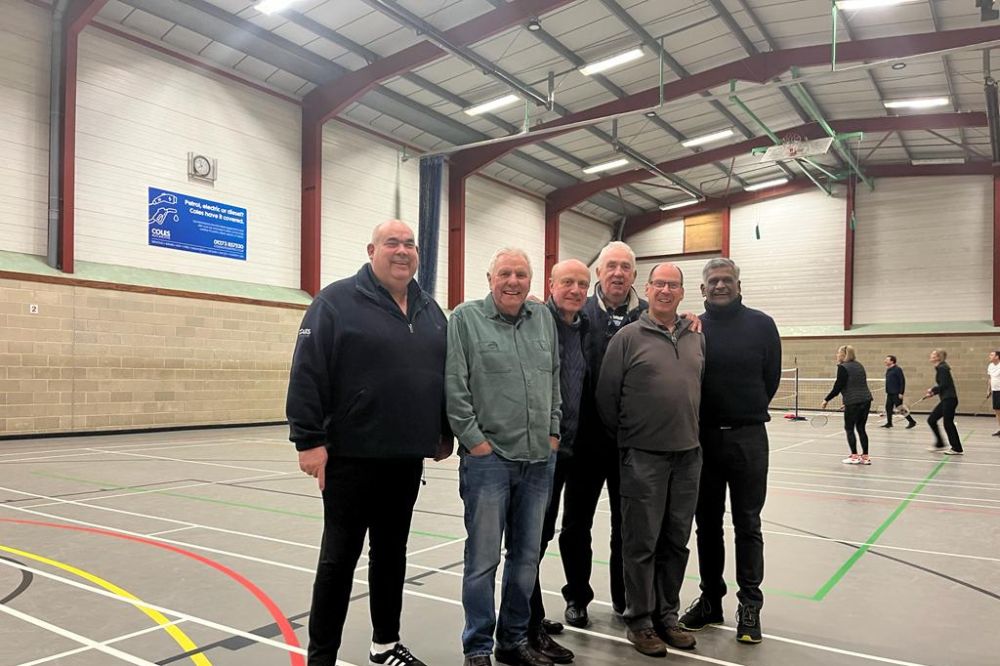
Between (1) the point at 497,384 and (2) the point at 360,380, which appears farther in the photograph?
(1) the point at 497,384

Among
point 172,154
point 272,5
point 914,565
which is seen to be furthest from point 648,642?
point 172,154

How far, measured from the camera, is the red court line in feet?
11.3

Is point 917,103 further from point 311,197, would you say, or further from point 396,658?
point 396,658

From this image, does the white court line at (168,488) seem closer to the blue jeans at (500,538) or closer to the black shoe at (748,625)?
the blue jeans at (500,538)

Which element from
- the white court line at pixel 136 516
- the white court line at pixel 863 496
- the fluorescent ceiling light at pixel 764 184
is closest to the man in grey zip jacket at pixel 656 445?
the white court line at pixel 136 516

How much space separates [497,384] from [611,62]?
15.4 m

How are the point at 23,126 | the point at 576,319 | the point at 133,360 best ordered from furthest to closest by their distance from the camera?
the point at 133,360 → the point at 23,126 → the point at 576,319

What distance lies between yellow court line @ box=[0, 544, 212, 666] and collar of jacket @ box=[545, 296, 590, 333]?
228 centimetres

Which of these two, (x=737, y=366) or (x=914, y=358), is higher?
(x=737, y=366)

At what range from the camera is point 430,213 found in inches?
832

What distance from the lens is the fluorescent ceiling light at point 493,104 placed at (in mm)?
18469

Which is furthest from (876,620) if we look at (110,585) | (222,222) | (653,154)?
(653,154)

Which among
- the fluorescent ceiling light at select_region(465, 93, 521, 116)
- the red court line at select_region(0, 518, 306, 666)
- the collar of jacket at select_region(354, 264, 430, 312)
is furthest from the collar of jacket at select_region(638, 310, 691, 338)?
the fluorescent ceiling light at select_region(465, 93, 521, 116)

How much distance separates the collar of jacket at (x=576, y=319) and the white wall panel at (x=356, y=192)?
1462cm
